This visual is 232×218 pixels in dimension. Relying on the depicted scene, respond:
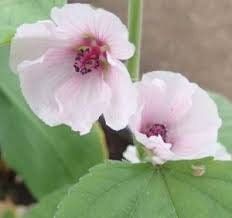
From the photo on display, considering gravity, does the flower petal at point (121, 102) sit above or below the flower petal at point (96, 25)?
below

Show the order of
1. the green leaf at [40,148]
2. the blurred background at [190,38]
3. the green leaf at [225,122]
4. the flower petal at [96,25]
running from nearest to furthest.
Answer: the flower petal at [96,25] → the green leaf at [225,122] → the green leaf at [40,148] → the blurred background at [190,38]

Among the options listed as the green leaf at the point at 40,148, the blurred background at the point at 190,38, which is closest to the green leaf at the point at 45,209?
the green leaf at the point at 40,148

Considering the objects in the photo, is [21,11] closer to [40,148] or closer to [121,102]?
[121,102]

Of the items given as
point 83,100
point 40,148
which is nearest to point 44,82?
point 83,100

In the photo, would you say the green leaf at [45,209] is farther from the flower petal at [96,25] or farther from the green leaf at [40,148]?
the flower petal at [96,25]

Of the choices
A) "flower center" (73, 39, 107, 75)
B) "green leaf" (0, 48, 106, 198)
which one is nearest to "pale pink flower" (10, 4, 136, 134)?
"flower center" (73, 39, 107, 75)

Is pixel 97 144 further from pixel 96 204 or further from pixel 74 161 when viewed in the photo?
pixel 96 204

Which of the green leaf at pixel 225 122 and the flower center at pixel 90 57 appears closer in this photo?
the flower center at pixel 90 57
